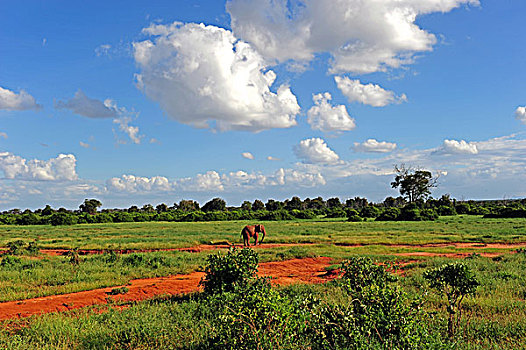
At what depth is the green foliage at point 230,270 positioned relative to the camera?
32.5 feet

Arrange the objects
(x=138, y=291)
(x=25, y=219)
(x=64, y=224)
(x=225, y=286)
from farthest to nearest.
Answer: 1. (x=25, y=219)
2. (x=64, y=224)
3. (x=138, y=291)
4. (x=225, y=286)

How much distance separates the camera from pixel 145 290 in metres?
12.7

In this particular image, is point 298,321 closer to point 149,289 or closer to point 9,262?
point 149,289

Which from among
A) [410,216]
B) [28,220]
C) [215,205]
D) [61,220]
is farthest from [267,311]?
[215,205]

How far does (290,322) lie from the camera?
5.17 metres

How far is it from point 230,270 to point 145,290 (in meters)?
4.49

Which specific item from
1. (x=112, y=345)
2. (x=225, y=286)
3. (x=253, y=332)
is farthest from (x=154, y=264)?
(x=253, y=332)

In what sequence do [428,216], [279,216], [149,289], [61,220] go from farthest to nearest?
1. [279,216]
2. [428,216]
3. [61,220]
4. [149,289]

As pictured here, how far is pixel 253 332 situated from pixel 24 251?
77.5 ft

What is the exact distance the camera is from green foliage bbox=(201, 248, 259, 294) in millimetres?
9898

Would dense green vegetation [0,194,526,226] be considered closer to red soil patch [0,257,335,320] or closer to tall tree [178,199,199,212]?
tall tree [178,199,199,212]

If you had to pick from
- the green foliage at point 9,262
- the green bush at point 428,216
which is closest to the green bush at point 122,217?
the green bush at point 428,216

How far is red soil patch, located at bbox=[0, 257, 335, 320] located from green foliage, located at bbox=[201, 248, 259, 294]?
8.77 feet

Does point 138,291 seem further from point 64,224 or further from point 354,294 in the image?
point 64,224
